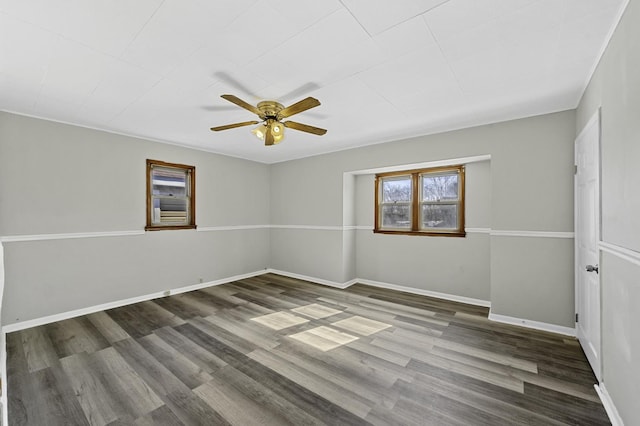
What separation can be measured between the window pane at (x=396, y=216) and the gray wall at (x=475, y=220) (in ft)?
0.79

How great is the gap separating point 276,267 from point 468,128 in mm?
4607

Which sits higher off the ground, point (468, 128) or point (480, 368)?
point (468, 128)

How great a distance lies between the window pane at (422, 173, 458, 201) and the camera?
172 inches

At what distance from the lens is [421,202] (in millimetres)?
4672

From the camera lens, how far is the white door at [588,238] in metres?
2.28

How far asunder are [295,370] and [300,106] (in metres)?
2.39

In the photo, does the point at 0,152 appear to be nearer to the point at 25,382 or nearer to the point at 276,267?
the point at 25,382

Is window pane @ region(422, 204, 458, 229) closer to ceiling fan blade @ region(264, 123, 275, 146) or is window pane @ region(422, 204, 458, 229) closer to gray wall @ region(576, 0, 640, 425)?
gray wall @ region(576, 0, 640, 425)

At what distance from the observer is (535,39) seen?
1866mm

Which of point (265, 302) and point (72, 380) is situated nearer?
point (72, 380)

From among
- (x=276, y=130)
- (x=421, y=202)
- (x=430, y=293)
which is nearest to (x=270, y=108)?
(x=276, y=130)

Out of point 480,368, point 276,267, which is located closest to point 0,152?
Result: point 276,267

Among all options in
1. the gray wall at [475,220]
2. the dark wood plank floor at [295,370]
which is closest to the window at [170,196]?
the dark wood plank floor at [295,370]

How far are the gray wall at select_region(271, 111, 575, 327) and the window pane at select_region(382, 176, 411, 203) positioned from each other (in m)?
0.31
